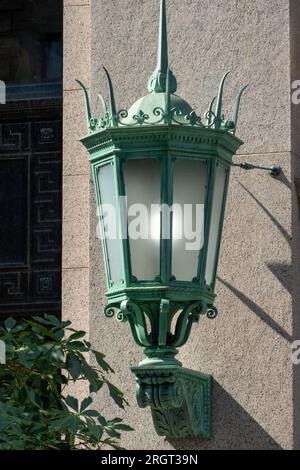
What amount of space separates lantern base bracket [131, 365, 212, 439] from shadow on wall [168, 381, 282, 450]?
0.05 meters

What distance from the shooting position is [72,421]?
10.1m

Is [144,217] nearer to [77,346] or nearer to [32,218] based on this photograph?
[77,346]

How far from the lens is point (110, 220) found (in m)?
10.8

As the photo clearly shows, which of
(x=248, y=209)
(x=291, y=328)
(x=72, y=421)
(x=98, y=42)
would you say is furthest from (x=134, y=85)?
(x=72, y=421)

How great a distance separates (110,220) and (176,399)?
114 cm

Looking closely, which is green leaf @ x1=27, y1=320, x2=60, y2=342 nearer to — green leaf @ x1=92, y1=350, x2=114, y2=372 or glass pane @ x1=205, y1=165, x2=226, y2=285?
green leaf @ x1=92, y1=350, x2=114, y2=372

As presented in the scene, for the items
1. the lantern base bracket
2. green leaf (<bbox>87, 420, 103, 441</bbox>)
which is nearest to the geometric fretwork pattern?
the lantern base bracket

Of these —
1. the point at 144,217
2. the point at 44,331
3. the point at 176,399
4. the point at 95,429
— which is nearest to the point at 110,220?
the point at 144,217

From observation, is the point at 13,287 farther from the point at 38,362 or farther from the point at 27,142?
the point at 38,362

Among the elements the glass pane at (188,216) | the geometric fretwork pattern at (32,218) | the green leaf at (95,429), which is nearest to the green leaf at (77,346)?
the green leaf at (95,429)

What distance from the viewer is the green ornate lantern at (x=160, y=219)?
34.7ft

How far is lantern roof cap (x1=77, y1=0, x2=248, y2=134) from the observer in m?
10.7

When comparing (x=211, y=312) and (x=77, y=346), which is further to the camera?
(x=211, y=312)

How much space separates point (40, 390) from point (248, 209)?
77.0 inches
